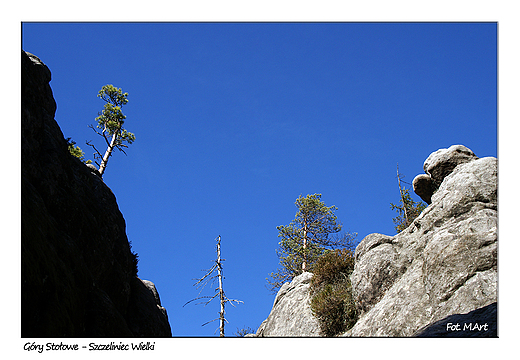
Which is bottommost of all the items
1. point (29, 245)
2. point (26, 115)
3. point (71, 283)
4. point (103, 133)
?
point (71, 283)

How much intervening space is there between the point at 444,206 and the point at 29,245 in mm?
18630

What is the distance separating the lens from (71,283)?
10.0 metres

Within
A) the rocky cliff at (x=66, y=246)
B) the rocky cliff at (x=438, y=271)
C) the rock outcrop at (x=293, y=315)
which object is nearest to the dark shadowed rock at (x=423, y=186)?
the rocky cliff at (x=438, y=271)

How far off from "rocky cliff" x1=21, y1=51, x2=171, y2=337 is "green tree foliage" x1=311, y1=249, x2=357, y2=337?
8.39 m

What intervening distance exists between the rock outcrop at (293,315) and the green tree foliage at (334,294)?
0.77 m

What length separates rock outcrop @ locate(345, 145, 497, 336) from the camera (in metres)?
13.6

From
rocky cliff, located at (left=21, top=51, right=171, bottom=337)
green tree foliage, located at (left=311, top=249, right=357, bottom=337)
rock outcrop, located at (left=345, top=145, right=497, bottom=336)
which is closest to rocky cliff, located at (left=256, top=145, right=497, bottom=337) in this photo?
rock outcrop, located at (left=345, top=145, right=497, bottom=336)

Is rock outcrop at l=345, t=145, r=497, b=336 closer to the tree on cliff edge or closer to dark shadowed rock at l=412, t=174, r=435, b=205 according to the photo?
dark shadowed rock at l=412, t=174, r=435, b=205

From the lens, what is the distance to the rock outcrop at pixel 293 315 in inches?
834

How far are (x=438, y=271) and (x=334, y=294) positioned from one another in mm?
6744

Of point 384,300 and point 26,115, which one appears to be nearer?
point 26,115

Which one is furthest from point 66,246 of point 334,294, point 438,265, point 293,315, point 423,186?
point 423,186
